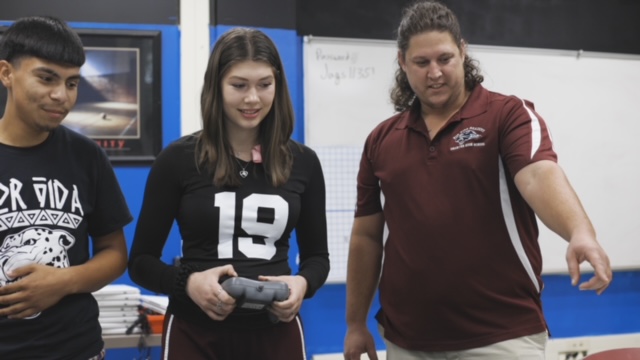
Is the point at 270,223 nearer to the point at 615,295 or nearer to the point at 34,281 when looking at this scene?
the point at 34,281

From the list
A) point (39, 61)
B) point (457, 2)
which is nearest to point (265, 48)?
point (39, 61)

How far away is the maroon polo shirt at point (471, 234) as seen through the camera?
1.54 meters

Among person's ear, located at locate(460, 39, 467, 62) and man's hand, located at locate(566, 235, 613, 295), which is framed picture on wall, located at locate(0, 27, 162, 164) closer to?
person's ear, located at locate(460, 39, 467, 62)

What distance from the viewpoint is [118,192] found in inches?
65.6

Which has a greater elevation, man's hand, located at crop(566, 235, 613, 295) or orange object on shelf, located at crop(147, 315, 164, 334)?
man's hand, located at crop(566, 235, 613, 295)

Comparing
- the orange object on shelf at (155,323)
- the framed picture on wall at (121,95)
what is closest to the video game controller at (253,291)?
the orange object on shelf at (155,323)

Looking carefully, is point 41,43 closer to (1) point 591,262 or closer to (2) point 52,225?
(2) point 52,225

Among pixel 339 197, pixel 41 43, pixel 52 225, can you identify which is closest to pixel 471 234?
pixel 52 225

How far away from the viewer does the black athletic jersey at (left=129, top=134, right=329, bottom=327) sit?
59.2 inches

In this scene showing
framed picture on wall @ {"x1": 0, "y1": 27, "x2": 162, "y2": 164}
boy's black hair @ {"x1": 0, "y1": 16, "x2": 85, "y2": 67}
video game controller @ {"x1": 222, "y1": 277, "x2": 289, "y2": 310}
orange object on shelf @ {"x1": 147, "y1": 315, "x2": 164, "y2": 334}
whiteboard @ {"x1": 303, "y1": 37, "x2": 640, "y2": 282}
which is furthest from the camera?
whiteboard @ {"x1": 303, "y1": 37, "x2": 640, "y2": 282}

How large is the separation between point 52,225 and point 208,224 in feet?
1.19

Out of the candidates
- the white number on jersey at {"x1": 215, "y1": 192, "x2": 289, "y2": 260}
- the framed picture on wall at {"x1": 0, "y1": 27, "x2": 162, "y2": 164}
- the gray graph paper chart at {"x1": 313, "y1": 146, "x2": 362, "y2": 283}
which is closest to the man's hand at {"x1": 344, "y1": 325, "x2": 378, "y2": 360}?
the white number on jersey at {"x1": 215, "y1": 192, "x2": 289, "y2": 260}

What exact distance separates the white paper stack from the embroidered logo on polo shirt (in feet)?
5.38

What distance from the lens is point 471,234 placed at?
155 centimetres
